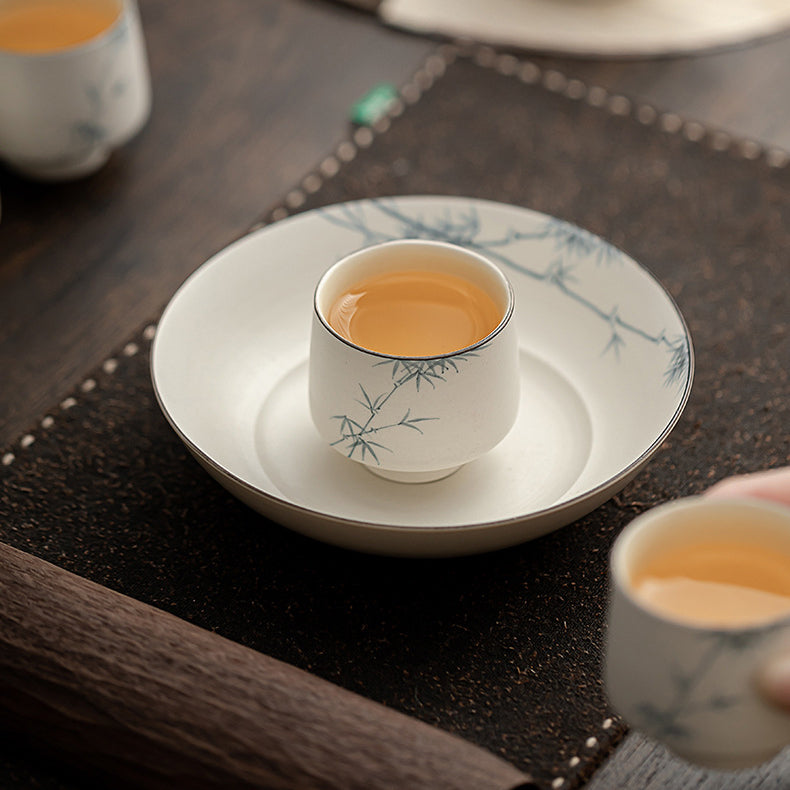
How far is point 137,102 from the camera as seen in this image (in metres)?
1.07

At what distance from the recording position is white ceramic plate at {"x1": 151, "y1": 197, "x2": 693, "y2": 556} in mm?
679

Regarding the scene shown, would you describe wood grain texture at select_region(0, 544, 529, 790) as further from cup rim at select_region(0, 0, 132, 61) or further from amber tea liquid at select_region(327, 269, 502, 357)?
cup rim at select_region(0, 0, 132, 61)

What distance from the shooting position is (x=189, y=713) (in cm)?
57

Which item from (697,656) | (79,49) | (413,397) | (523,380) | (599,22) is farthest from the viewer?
(599,22)

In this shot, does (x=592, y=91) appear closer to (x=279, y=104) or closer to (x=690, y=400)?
(x=279, y=104)

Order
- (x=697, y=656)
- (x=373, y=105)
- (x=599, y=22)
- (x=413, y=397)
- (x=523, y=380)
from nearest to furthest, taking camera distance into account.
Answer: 1. (x=697, y=656)
2. (x=413, y=397)
3. (x=523, y=380)
4. (x=373, y=105)
5. (x=599, y=22)

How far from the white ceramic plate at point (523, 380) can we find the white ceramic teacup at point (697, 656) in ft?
0.39

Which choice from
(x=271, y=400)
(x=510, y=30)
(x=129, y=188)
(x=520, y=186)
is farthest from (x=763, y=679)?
(x=510, y=30)

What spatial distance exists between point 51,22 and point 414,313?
0.58 m

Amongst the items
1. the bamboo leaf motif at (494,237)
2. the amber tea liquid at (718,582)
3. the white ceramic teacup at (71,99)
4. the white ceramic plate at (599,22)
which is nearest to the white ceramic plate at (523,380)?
the bamboo leaf motif at (494,237)

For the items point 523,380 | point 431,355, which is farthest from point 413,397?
point 523,380

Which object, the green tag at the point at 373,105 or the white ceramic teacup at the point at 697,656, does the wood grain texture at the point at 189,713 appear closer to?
the white ceramic teacup at the point at 697,656

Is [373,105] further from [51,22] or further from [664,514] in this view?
[664,514]

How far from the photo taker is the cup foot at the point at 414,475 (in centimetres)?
73
